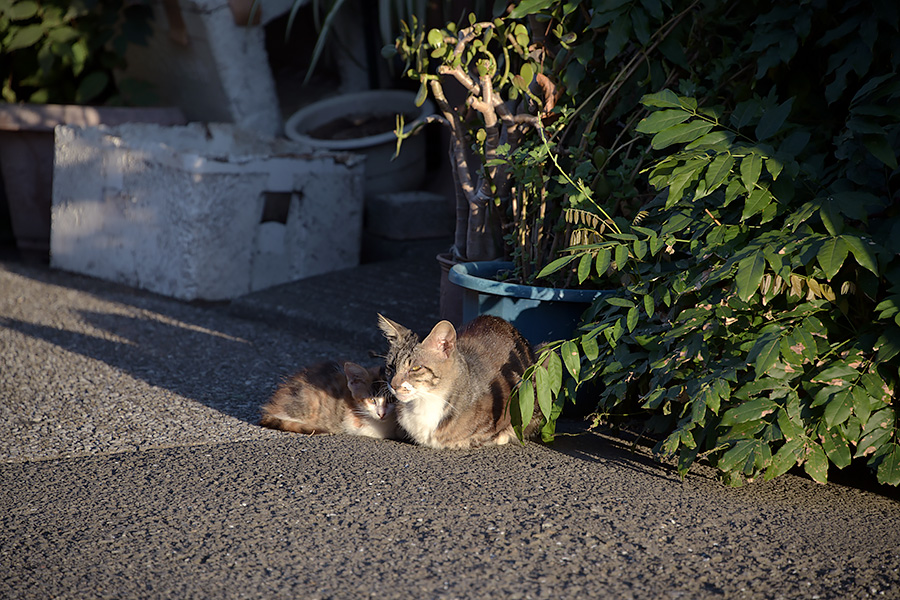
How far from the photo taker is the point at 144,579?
186 centimetres

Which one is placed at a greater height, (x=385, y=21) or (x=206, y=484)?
(x=385, y=21)

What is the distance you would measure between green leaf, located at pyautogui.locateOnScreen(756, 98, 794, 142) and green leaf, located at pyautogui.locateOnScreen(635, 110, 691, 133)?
193 millimetres

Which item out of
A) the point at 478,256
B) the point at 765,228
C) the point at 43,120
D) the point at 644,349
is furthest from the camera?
the point at 43,120

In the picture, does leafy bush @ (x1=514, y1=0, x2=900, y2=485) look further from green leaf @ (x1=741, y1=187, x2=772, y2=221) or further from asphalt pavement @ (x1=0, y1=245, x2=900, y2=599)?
asphalt pavement @ (x1=0, y1=245, x2=900, y2=599)

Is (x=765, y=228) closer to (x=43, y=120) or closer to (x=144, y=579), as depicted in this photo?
(x=144, y=579)

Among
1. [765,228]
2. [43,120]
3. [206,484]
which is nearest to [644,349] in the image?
[765,228]

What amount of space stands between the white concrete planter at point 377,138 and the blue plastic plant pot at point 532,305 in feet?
8.38

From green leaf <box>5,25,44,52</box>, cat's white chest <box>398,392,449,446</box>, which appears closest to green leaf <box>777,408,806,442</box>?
cat's white chest <box>398,392,449,446</box>

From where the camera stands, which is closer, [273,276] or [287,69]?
[273,276]

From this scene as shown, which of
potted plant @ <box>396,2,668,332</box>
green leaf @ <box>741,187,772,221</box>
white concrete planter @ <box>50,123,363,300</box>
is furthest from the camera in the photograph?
white concrete planter @ <box>50,123,363,300</box>

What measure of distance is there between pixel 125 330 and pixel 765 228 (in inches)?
119

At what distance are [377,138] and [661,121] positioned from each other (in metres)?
3.35

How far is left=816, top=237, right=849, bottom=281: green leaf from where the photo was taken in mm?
1971

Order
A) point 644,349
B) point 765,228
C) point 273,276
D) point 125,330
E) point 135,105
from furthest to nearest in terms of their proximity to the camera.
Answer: point 135,105, point 273,276, point 125,330, point 644,349, point 765,228
